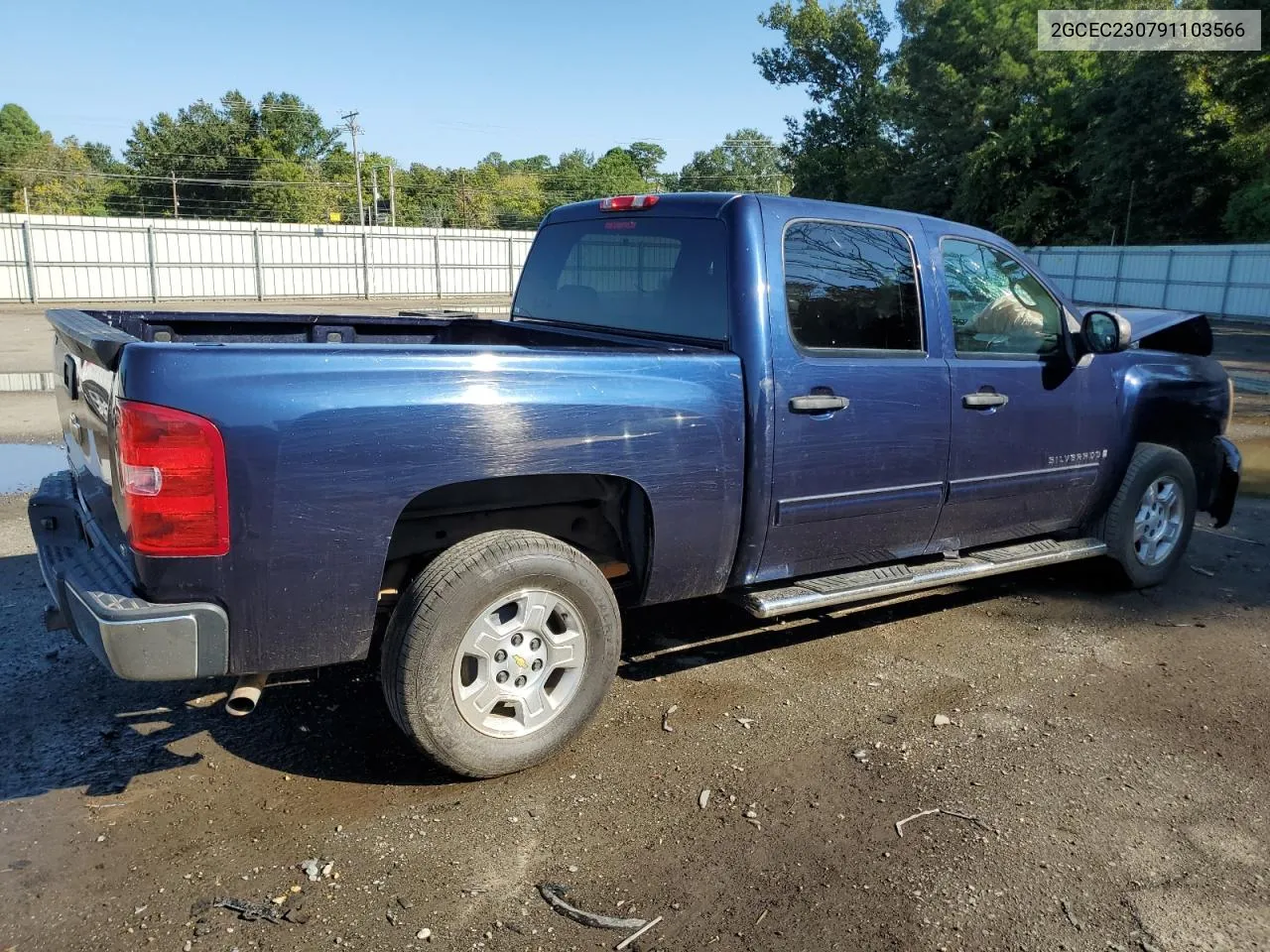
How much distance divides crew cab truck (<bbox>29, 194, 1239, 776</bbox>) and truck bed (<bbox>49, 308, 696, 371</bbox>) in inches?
0.7

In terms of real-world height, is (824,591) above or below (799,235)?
below

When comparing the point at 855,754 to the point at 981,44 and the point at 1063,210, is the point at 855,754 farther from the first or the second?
the point at 981,44

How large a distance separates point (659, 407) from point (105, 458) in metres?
1.78

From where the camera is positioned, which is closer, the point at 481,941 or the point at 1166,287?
the point at 481,941

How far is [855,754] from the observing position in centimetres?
356

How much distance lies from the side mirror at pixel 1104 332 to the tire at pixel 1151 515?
80 cm

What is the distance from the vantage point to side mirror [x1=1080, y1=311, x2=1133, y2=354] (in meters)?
4.59

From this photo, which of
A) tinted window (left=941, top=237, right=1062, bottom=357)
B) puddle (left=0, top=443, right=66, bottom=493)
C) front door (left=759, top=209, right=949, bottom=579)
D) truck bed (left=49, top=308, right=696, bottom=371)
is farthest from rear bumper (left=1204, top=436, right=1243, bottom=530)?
puddle (left=0, top=443, right=66, bottom=493)

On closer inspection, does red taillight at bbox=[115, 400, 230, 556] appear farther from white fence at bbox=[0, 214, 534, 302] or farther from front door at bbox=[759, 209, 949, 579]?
white fence at bbox=[0, 214, 534, 302]

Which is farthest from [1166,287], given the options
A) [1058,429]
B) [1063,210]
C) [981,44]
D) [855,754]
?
[855,754]

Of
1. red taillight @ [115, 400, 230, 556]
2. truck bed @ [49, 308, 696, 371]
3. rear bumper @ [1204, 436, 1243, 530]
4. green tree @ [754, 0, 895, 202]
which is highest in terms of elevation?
green tree @ [754, 0, 895, 202]

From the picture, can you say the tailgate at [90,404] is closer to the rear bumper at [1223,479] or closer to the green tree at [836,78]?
the rear bumper at [1223,479]

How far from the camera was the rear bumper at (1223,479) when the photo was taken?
5.69 m

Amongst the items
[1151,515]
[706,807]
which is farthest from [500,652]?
[1151,515]
